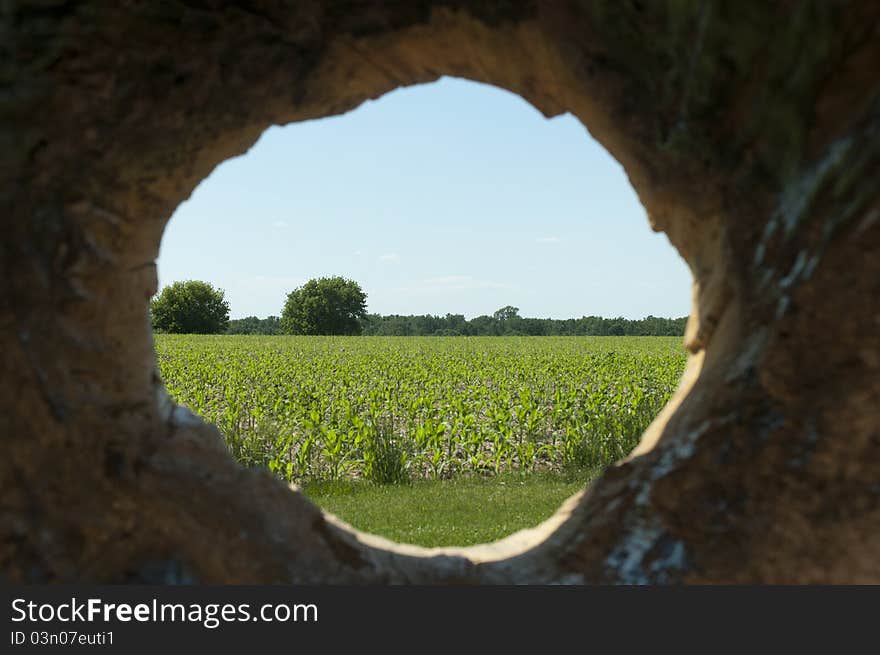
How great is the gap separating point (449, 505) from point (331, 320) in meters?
67.5

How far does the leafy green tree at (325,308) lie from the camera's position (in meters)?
73.8

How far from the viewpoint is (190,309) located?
6462 centimetres

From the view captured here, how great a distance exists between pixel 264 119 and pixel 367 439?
7.25 metres

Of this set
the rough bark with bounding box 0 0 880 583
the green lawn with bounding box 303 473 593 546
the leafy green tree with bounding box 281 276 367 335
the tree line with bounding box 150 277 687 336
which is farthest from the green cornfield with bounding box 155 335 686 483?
the leafy green tree with bounding box 281 276 367 335

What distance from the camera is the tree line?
6475 cm

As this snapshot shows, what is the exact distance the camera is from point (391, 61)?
2.44m

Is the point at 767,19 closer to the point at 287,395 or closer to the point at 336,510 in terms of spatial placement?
the point at 336,510

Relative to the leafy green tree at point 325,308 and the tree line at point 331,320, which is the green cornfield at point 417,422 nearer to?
the tree line at point 331,320

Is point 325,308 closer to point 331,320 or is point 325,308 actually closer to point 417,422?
point 331,320

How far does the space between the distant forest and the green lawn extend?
6690cm

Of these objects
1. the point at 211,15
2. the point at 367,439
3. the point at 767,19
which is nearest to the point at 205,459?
the point at 211,15

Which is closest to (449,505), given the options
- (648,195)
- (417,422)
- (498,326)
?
(417,422)

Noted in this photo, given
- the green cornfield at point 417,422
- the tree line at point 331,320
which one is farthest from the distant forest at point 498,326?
the green cornfield at point 417,422

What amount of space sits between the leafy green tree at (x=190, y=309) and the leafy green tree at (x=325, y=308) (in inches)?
348
